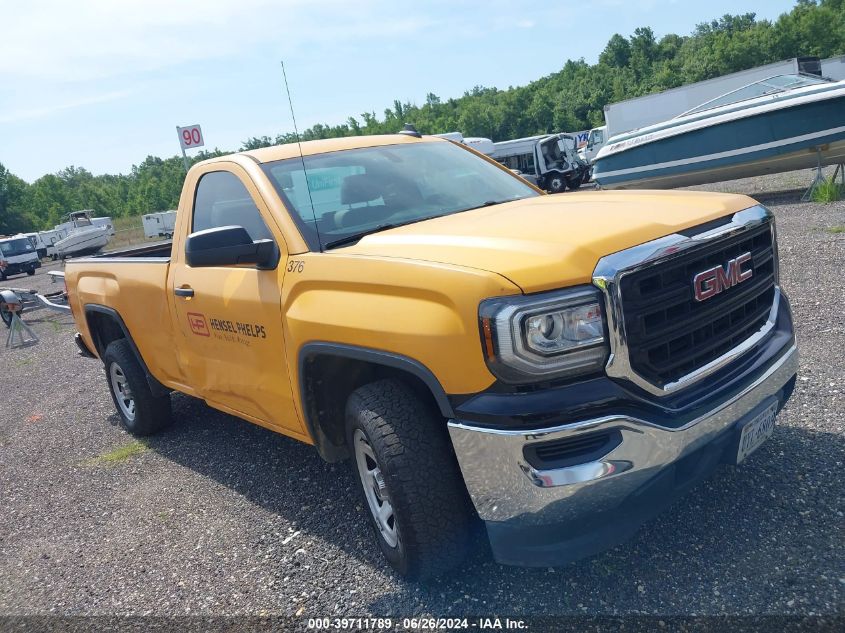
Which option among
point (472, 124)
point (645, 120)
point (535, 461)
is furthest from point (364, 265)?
point (472, 124)

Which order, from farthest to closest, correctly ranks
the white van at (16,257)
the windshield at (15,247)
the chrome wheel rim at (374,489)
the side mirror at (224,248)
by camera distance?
the windshield at (15,247), the white van at (16,257), the side mirror at (224,248), the chrome wheel rim at (374,489)

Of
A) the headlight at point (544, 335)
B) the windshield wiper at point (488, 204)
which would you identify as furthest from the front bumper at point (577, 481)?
the windshield wiper at point (488, 204)

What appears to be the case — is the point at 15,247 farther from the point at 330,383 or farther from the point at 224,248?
the point at 330,383

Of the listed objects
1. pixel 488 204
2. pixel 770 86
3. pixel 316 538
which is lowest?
pixel 316 538

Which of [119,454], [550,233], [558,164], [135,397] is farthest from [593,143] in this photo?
[550,233]

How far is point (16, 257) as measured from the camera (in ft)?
97.1

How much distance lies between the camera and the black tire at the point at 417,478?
8.68 ft

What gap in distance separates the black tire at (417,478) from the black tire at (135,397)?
3.00 m

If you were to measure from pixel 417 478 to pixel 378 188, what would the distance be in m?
1.66

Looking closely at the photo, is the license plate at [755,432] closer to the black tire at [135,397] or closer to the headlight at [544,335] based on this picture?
the headlight at [544,335]

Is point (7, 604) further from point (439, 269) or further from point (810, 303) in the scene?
point (810, 303)

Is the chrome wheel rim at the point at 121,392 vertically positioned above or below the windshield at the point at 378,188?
below

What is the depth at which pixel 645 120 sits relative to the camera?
3067cm

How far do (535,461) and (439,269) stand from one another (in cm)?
75
